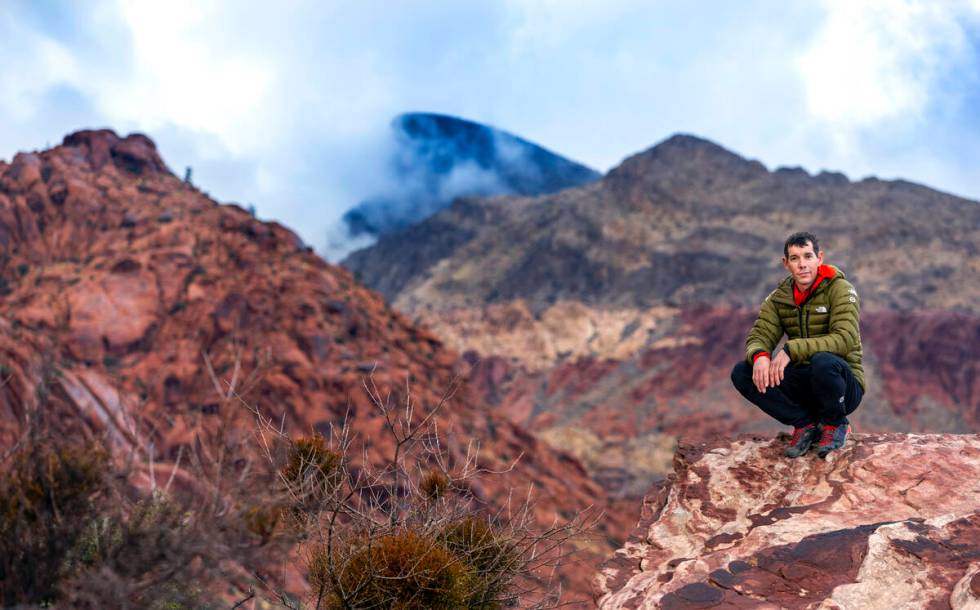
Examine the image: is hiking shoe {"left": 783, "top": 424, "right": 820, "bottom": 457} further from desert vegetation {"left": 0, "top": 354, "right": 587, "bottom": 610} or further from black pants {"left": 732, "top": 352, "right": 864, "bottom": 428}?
desert vegetation {"left": 0, "top": 354, "right": 587, "bottom": 610}

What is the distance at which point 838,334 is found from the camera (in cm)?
479

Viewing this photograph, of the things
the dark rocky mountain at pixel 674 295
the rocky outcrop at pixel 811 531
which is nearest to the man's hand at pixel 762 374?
the rocky outcrop at pixel 811 531

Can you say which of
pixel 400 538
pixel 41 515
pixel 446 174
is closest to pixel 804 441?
pixel 400 538

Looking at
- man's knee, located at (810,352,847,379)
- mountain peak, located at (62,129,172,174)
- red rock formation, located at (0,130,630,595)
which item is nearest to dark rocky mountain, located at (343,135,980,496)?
red rock formation, located at (0,130,630,595)

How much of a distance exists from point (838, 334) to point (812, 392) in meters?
0.43

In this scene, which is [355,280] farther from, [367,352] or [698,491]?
[698,491]

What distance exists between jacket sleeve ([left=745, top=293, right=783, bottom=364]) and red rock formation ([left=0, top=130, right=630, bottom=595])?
16.5 metres

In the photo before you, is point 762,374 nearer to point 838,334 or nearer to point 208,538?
point 838,334

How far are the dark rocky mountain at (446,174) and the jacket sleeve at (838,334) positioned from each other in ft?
413

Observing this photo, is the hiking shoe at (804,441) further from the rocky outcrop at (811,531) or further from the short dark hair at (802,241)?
the short dark hair at (802,241)

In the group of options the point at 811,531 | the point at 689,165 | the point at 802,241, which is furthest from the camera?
the point at 689,165

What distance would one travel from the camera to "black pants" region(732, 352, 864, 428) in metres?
4.71

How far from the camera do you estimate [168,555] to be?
3439mm

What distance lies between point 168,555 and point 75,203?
38.1 meters
